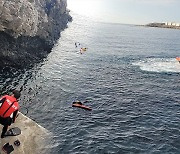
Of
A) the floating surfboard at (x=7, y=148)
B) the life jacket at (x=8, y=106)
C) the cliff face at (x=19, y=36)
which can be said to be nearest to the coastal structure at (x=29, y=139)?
the floating surfboard at (x=7, y=148)

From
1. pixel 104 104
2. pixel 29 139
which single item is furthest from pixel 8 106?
pixel 104 104

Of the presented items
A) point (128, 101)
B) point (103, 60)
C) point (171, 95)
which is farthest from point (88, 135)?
point (103, 60)

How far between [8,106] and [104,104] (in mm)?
20604

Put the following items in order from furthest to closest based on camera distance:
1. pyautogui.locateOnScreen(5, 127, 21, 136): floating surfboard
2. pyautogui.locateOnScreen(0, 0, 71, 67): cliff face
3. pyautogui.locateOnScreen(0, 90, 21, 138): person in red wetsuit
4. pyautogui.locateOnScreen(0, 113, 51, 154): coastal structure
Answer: pyautogui.locateOnScreen(0, 0, 71, 67): cliff face, pyautogui.locateOnScreen(5, 127, 21, 136): floating surfboard, pyautogui.locateOnScreen(0, 113, 51, 154): coastal structure, pyautogui.locateOnScreen(0, 90, 21, 138): person in red wetsuit

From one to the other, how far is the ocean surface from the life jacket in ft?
22.6

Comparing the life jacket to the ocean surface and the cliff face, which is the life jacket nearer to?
the ocean surface

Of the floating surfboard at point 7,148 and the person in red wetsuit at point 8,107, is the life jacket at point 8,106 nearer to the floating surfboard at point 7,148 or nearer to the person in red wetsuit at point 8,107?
the person in red wetsuit at point 8,107

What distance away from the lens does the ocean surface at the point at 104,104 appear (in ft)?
86.4

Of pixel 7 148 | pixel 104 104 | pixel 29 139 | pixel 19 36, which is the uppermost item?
pixel 19 36

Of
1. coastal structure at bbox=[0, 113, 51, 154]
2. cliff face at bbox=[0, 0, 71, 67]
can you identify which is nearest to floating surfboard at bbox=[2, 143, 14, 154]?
coastal structure at bbox=[0, 113, 51, 154]

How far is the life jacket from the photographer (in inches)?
715

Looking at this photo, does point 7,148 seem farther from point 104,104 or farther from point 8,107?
point 104,104

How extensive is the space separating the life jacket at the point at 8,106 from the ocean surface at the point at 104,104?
688 cm

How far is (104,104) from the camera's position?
3734 cm
